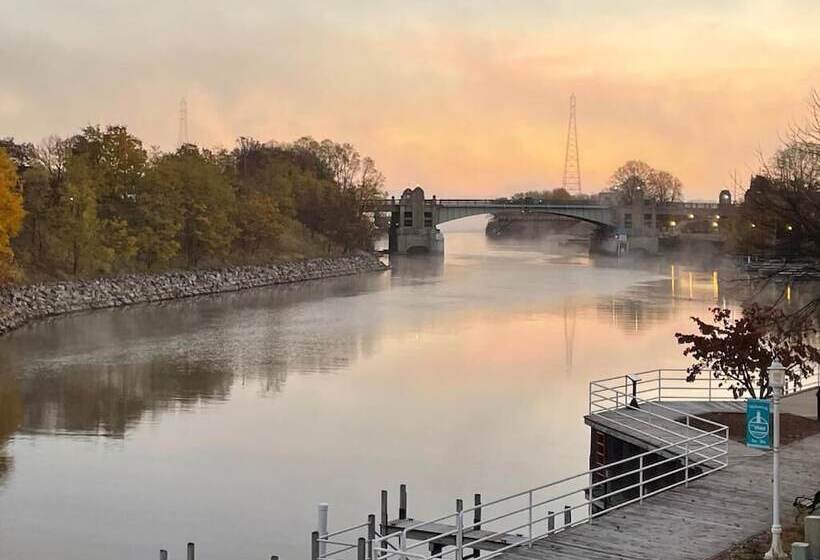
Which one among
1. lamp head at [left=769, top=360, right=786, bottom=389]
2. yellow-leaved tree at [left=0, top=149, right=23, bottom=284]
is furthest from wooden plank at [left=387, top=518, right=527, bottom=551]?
yellow-leaved tree at [left=0, top=149, right=23, bottom=284]

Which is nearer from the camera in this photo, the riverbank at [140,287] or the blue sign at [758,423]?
the blue sign at [758,423]

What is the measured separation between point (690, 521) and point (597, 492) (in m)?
8.51

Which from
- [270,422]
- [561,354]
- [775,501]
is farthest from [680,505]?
[561,354]

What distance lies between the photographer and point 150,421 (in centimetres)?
3441

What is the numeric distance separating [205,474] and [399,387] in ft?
48.6

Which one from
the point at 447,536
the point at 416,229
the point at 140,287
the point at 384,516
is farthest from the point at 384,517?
the point at 416,229

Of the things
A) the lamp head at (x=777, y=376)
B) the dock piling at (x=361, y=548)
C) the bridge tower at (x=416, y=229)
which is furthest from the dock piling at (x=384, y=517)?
the bridge tower at (x=416, y=229)

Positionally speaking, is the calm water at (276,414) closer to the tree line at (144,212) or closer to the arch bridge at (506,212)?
the tree line at (144,212)

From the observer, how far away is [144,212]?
84.1 meters

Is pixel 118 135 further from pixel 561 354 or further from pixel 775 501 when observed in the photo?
pixel 775 501

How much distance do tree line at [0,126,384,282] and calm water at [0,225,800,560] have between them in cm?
748

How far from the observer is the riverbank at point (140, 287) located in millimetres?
64688

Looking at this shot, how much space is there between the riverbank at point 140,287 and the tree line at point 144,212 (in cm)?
171

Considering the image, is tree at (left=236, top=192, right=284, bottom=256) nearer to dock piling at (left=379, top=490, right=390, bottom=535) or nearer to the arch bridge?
the arch bridge
